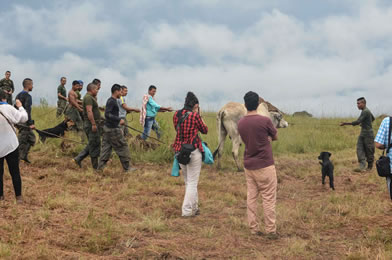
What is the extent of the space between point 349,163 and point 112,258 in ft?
31.1

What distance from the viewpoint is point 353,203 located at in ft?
22.4

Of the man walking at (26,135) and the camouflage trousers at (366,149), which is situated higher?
the man walking at (26,135)

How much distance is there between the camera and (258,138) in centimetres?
495

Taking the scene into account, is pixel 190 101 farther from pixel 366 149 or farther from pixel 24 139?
pixel 366 149

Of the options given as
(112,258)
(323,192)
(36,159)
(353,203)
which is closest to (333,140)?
(323,192)

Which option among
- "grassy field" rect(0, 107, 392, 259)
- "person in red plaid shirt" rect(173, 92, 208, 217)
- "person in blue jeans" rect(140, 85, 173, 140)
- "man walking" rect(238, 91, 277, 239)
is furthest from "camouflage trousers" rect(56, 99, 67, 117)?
"man walking" rect(238, 91, 277, 239)

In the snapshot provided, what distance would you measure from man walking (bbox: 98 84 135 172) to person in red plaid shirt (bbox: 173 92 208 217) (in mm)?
2652

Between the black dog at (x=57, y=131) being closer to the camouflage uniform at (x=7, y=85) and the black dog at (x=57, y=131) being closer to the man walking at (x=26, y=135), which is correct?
the man walking at (x=26, y=135)

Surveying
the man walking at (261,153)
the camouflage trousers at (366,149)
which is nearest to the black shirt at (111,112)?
the man walking at (261,153)

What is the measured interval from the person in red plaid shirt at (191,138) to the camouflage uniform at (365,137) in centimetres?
606

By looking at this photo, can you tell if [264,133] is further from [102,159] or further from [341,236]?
[102,159]

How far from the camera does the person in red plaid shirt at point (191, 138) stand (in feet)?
19.2

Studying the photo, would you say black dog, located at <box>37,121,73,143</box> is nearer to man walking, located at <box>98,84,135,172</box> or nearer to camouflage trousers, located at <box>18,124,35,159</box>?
camouflage trousers, located at <box>18,124,35,159</box>

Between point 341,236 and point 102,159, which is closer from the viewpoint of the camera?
point 341,236
